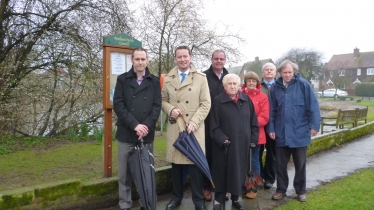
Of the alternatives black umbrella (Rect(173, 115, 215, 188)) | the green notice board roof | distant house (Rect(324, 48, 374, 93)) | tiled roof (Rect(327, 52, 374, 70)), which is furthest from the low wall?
tiled roof (Rect(327, 52, 374, 70))

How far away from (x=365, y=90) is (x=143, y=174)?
49349 millimetres

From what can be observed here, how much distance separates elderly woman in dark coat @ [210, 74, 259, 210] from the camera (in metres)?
4.10

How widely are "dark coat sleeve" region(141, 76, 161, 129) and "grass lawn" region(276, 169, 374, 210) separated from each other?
2.06 meters

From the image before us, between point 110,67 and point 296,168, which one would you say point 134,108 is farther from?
point 296,168

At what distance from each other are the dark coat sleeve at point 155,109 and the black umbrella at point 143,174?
0.74 feet

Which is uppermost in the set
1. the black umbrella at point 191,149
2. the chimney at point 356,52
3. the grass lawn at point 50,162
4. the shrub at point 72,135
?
the chimney at point 356,52

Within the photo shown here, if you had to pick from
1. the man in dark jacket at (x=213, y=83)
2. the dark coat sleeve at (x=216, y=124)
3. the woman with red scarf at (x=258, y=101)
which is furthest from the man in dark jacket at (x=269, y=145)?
the dark coat sleeve at (x=216, y=124)

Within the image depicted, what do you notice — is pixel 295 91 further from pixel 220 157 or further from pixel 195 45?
pixel 195 45

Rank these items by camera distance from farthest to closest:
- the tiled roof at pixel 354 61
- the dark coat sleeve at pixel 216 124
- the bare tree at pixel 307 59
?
1. the tiled roof at pixel 354 61
2. the bare tree at pixel 307 59
3. the dark coat sleeve at pixel 216 124

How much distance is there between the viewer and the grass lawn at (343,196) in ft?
14.2

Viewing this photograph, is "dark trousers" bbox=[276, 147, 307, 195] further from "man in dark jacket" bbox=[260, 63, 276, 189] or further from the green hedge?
the green hedge

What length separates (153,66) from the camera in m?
10.6

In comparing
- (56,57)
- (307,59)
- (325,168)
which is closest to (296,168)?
(325,168)

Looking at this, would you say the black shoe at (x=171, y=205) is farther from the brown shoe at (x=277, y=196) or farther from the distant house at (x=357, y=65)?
the distant house at (x=357, y=65)
